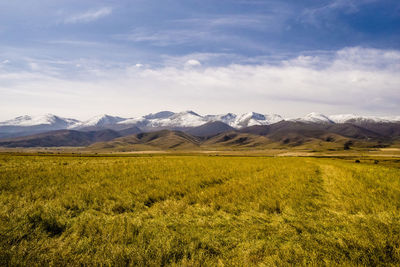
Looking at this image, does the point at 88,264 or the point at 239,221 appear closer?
the point at 88,264

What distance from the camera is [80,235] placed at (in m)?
5.13

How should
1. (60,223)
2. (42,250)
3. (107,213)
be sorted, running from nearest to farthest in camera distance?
1. (42,250)
2. (60,223)
3. (107,213)

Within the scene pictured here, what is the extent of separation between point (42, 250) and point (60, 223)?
155 cm

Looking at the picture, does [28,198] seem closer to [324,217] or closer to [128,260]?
[128,260]

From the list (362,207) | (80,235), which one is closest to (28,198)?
(80,235)

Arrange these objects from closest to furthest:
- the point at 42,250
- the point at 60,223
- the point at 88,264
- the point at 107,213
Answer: the point at 88,264 < the point at 42,250 < the point at 60,223 < the point at 107,213

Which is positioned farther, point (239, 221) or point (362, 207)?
point (362, 207)

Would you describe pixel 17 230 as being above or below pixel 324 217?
above

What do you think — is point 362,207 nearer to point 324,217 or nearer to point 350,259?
point 324,217

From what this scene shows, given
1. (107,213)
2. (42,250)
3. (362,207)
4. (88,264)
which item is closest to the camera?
(88,264)

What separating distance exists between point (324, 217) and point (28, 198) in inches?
441

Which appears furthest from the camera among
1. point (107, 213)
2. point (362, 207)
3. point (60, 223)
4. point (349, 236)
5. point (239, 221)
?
point (362, 207)

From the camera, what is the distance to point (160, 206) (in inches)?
308

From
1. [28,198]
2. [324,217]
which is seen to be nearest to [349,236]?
[324,217]
